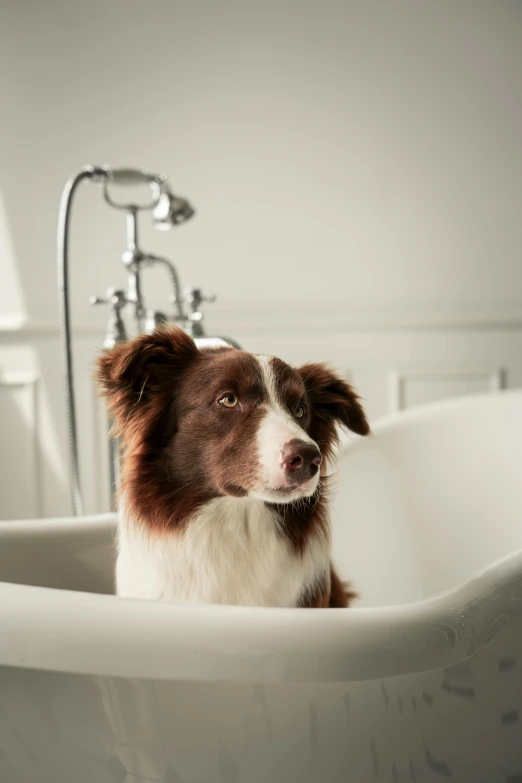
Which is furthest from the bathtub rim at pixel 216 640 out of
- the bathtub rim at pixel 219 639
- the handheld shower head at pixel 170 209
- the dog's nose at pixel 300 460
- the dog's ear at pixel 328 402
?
the handheld shower head at pixel 170 209

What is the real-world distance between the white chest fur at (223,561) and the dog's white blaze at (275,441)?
14cm

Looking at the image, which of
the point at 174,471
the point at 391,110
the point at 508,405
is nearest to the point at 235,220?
the point at 391,110

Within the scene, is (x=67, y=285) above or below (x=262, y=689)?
above

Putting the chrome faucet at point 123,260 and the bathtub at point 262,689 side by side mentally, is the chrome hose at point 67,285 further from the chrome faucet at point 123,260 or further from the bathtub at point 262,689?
the bathtub at point 262,689

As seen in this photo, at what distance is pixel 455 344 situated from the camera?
3.29 metres

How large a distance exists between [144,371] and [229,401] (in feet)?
0.49

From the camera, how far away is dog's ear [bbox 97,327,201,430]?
1163 millimetres

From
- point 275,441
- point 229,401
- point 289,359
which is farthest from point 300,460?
point 289,359

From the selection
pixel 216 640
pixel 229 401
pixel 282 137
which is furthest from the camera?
pixel 282 137

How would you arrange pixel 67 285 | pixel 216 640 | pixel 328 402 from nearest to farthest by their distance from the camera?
pixel 216 640 → pixel 328 402 → pixel 67 285

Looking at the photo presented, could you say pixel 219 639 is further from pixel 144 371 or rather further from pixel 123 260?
pixel 123 260

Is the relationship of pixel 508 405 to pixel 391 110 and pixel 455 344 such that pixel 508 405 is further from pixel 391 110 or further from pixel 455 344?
pixel 391 110

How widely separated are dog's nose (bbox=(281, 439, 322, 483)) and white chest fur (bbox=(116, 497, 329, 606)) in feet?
0.68

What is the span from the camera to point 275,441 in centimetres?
104
